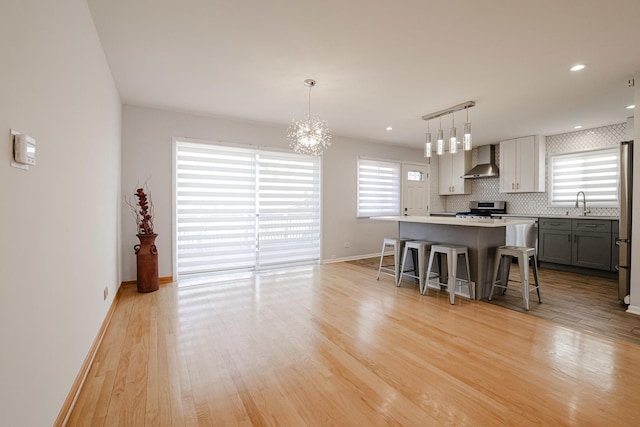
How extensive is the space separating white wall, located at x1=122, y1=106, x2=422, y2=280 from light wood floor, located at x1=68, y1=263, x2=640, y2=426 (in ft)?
4.27

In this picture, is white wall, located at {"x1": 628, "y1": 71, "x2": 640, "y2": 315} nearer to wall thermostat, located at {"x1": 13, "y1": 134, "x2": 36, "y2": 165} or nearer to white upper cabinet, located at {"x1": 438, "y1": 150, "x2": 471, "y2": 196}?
white upper cabinet, located at {"x1": 438, "y1": 150, "x2": 471, "y2": 196}

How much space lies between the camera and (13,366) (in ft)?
3.59

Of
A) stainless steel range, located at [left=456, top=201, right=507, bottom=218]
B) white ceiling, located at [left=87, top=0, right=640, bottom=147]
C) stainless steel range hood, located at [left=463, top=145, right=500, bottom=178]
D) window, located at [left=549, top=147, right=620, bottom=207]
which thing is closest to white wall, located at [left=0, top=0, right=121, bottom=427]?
white ceiling, located at [left=87, top=0, right=640, bottom=147]

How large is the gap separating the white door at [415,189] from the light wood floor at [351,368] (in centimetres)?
410

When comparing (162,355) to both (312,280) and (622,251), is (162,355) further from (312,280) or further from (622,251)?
(622,251)

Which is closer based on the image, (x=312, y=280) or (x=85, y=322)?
(x=85, y=322)

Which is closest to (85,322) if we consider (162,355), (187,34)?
(162,355)

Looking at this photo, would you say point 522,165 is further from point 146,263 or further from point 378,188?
point 146,263

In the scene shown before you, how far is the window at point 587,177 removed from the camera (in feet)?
17.3

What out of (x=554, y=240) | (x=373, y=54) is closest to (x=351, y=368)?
(x=373, y=54)

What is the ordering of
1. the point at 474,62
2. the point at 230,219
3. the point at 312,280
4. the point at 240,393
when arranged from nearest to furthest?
the point at 240,393, the point at 474,62, the point at 312,280, the point at 230,219

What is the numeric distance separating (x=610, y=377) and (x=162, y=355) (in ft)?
10.7

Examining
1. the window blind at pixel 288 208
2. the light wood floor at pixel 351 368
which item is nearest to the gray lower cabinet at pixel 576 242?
the light wood floor at pixel 351 368

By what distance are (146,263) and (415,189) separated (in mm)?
6090
